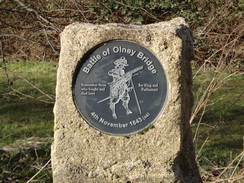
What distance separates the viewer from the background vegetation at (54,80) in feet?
14.0

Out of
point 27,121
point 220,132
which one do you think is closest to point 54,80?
point 27,121

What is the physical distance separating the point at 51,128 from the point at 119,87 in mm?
2566

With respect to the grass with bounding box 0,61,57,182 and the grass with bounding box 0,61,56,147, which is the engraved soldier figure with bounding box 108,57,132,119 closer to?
the grass with bounding box 0,61,57,182

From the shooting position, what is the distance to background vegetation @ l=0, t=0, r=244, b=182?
168 inches

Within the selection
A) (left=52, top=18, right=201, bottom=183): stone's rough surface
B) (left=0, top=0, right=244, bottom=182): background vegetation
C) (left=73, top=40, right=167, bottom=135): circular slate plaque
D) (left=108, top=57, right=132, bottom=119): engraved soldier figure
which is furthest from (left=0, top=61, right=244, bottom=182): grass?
(left=108, top=57, right=132, bottom=119): engraved soldier figure

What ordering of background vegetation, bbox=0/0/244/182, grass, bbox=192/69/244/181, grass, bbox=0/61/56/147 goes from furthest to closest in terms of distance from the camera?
grass, bbox=0/61/56/147, grass, bbox=192/69/244/181, background vegetation, bbox=0/0/244/182

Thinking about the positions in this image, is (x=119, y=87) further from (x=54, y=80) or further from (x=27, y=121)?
(x=54, y=80)

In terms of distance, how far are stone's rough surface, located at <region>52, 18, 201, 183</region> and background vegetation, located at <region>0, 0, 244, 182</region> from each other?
0.65 m

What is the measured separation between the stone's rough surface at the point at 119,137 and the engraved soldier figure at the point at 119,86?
204mm

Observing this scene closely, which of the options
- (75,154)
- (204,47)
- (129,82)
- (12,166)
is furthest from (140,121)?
(204,47)

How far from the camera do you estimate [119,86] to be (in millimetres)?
3268

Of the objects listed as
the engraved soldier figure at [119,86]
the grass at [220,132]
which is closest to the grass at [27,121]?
the engraved soldier figure at [119,86]

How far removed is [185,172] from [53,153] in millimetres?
1082

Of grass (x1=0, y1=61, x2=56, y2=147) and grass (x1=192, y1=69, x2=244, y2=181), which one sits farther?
grass (x1=0, y1=61, x2=56, y2=147)
